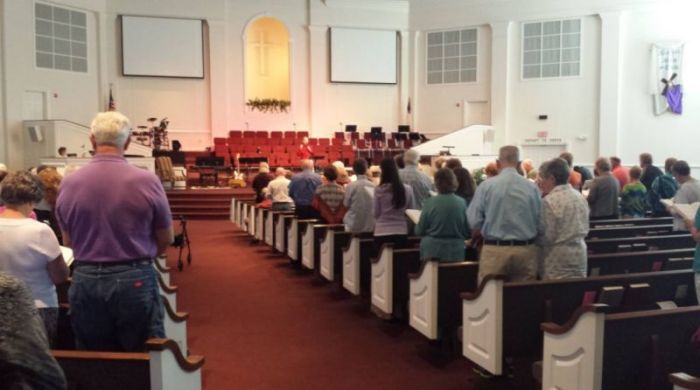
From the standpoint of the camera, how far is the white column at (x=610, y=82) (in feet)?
62.8

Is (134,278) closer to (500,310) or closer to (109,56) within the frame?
(500,310)

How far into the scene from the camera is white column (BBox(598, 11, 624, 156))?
19156mm

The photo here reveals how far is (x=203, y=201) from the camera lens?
1576 centimetres

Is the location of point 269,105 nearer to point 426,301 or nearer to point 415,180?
point 415,180

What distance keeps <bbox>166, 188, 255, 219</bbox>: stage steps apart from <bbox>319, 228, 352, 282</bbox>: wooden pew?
28.5 feet

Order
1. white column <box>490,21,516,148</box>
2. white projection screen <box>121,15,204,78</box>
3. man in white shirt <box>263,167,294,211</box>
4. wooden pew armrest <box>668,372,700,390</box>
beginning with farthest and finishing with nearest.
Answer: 1. white column <box>490,21,516,148</box>
2. white projection screen <box>121,15,204,78</box>
3. man in white shirt <box>263,167,294,211</box>
4. wooden pew armrest <box>668,372,700,390</box>

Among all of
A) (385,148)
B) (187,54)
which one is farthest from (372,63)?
(187,54)

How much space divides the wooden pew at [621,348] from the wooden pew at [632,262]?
180cm

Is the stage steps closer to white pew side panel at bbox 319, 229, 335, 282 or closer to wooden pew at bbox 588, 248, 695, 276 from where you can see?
white pew side panel at bbox 319, 229, 335, 282

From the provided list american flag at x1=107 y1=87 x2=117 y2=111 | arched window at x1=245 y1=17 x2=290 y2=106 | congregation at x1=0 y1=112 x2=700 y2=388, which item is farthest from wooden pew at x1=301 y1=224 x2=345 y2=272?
arched window at x1=245 y1=17 x2=290 y2=106

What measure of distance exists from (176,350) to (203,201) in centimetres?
1362

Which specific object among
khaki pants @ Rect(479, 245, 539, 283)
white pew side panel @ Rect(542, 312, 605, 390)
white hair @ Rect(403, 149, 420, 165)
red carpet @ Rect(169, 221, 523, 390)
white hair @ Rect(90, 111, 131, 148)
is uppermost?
white hair @ Rect(90, 111, 131, 148)

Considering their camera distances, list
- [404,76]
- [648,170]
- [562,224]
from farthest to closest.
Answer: [404,76]
[648,170]
[562,224]

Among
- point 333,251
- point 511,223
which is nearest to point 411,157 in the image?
point 333,251
